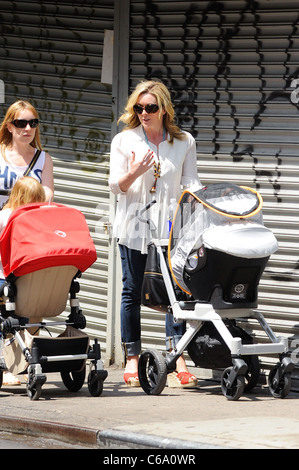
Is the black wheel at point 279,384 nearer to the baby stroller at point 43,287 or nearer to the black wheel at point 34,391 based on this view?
the baby stroller at point 43,287

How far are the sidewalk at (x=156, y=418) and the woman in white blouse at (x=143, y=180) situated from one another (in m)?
0.45

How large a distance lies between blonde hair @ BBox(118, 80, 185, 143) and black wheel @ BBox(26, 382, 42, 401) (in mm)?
2070

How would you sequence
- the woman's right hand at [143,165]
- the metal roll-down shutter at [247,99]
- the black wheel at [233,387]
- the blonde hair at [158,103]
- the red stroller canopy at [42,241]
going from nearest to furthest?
1. the black wheel at [233,387]
2. the red stroller canopy at [42,241]
3. the woman's right hand at [143,165]
4. the blonde hair at [158,103]
5. the metal roll-down shutter at [247,99]

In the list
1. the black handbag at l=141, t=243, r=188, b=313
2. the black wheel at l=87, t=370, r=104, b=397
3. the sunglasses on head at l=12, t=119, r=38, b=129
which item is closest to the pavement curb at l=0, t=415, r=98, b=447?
the black wheel at l=87, t=370, r=104, b=397

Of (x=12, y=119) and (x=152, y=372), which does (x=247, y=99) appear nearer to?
(x=12, y=119)

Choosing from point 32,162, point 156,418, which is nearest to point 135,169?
point 32,162

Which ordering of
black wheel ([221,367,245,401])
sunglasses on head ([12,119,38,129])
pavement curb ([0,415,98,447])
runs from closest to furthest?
1. pavement curb ([0,415,98,447])
2. black wheel ([221,367,245,401])
3. sunglasses on head ([12,119,38,129])

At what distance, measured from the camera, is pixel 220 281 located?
7625 millimetres

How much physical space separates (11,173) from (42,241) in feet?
3.27

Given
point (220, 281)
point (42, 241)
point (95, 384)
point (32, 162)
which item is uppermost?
point (32, 162)

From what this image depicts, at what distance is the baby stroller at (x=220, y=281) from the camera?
754cm

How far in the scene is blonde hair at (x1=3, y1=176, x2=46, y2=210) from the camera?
8.09m

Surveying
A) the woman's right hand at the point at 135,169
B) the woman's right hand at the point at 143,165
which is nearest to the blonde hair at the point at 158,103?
the woman's right hand at the point at 135,169

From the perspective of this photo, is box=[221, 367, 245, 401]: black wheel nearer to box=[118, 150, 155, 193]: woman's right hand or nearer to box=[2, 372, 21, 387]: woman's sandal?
box=[118, 150, 155, 193]: woman's right hand
